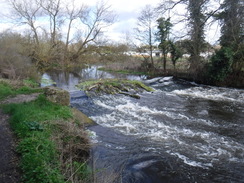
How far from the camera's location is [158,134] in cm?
708

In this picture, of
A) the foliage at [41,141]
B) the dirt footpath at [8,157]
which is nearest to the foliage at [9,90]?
the foliage at [41,141]

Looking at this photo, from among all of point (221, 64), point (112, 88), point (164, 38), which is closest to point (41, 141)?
point (112, 88)

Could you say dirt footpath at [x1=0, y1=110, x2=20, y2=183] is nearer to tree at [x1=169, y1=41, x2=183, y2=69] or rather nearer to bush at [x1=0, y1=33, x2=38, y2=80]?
bush at [x1=0, y1=33, x2=38, y2=80]

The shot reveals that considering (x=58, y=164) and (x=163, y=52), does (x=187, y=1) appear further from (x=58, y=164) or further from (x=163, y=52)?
(x=163, y=52)

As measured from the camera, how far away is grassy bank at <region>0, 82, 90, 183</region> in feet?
11.4

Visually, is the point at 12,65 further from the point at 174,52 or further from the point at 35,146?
the point at 174,52

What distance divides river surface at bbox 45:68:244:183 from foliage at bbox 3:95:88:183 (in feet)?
2.76

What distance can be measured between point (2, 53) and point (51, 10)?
18.6 meters

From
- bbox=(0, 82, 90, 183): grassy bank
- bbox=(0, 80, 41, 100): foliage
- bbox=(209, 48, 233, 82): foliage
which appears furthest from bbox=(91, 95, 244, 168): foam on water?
bbox=(209, 48, 233, 82): foliage

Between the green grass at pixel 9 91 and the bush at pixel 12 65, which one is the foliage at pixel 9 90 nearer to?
the green grass at pixel 9 91

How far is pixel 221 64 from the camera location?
1766 centimetres

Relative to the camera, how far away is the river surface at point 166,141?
15.7 feet

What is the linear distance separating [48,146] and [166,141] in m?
3.95

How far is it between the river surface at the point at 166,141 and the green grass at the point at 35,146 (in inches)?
37.8
